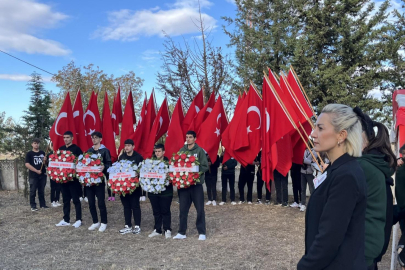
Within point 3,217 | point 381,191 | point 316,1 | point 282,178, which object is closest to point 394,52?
point 316,1

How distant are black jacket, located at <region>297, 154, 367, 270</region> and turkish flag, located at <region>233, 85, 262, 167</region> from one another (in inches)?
259

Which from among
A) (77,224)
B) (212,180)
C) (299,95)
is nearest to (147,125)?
(212,180)

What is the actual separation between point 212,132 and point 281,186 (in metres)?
2.98

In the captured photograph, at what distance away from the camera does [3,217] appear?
361 inches

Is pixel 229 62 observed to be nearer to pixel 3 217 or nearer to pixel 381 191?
pixel 3 217

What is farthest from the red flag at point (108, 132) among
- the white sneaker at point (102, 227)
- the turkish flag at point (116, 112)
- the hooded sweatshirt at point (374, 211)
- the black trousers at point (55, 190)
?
the hooded sweatshirt at point (374, 211)

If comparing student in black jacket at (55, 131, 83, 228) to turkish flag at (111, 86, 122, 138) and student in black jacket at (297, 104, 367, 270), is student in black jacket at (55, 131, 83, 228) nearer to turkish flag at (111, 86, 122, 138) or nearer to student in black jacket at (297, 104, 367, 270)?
turkish flag at (111, 86, 122, 138)

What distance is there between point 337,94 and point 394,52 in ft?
9.41

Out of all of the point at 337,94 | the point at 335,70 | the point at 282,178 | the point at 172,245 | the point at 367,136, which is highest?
the point at 335,70

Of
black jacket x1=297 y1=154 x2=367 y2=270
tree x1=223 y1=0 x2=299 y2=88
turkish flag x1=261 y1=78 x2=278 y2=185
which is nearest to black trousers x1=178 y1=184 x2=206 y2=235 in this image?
turkish flag x1=261 y1=78 x2=278 y2=185

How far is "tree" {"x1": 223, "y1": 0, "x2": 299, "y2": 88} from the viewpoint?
15227 mm

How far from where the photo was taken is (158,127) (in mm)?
10211

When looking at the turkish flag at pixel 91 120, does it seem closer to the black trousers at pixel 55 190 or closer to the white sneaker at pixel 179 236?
the black trousers at pixel 55 190

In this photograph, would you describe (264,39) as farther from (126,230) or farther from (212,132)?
(126,230)
